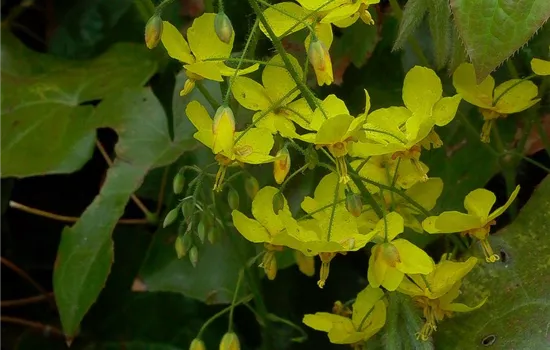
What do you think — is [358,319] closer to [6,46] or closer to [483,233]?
[483,233]

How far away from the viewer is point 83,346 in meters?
1.22

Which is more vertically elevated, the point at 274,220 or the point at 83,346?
the point at 274,220

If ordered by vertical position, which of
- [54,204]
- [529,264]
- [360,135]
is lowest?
[54,204]

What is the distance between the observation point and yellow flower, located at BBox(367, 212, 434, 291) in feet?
2.29

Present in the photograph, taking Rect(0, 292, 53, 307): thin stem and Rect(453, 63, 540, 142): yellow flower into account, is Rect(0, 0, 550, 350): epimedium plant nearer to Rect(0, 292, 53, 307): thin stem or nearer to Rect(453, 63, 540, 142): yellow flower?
Rect(453, 63, 540, 142): yellow flower

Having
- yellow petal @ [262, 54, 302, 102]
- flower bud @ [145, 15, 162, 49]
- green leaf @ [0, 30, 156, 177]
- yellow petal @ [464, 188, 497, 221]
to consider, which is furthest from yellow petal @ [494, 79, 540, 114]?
green leaf @ [0, 30, 156, 177]

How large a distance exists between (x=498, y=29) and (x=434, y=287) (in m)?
0.23

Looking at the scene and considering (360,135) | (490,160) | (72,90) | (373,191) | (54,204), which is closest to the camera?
(360,135)

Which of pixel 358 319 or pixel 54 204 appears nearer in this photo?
pixel 358 319

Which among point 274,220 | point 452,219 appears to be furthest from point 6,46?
point 452,219

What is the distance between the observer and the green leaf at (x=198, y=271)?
1.00m

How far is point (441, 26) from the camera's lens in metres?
0.77

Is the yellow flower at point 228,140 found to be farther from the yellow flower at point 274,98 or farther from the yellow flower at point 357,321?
the yellow flower at point 357,321

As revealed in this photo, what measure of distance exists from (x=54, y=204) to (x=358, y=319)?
26.1 inches
